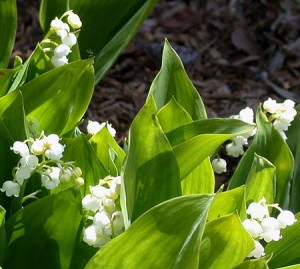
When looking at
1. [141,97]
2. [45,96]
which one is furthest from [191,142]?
[141,97]

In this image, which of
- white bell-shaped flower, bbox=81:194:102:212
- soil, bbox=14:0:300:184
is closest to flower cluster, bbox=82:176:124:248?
white bell-shaped flower, bbox=81:194:102:212

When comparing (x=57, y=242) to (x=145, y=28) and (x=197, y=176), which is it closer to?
(x=197, y=176)

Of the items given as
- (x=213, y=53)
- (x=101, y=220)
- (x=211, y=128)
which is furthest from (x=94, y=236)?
(x=213, y=53)

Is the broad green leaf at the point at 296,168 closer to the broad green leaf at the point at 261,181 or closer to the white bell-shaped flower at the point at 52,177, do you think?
the broad green leaf at the point at 261,181

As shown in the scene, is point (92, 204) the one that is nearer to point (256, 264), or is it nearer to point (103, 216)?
point (103, 216)

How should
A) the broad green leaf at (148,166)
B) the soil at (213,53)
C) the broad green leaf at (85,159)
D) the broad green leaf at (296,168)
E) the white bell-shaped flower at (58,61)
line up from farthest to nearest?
1. the soil at (213,53)
2. the broad green leaf at (296,168)
3. the white bell-shaped flower at (58,61)
4. the broad green leaf at (85,159)
5. the broad green leaf at (148,166)

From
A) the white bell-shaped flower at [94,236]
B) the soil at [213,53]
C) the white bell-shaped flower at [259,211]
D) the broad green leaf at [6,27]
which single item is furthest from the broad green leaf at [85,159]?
the soil at [213,53]
